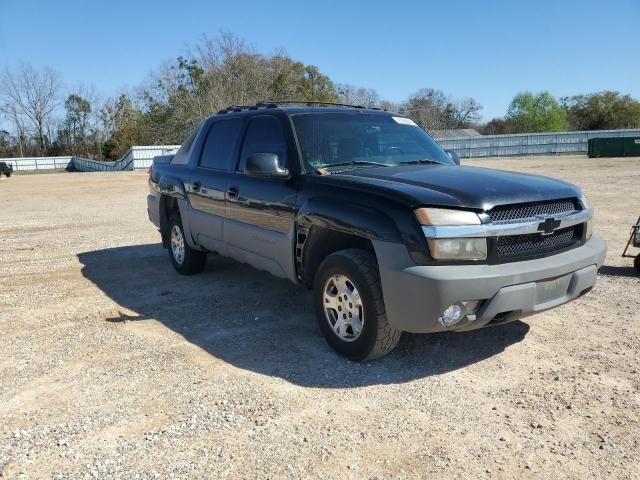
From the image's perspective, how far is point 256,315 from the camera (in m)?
5.06

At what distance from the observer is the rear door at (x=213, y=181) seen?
536 cm

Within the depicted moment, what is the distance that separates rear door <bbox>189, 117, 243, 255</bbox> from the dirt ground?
27.0 inches

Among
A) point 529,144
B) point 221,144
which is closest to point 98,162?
point 529,144

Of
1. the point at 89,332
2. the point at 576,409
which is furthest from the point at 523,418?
the point at 89,332

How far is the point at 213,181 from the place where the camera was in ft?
18.0

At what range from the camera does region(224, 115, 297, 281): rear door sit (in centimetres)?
A: 439

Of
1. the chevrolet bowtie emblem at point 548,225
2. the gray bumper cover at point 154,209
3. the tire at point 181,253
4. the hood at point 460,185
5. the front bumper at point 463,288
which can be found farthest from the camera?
the gray bumper cover at point 154,209

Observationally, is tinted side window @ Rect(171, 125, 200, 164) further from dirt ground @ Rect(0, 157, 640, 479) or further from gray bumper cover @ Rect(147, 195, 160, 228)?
dirt ground @ Rect(0, 157, 640, 479)

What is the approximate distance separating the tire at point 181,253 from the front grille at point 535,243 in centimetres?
394

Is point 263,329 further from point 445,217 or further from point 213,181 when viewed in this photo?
point 445,217

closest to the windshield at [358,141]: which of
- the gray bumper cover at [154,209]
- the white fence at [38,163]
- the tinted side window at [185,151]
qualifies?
the tinted side window at [185,151]

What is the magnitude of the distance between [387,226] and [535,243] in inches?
41.0

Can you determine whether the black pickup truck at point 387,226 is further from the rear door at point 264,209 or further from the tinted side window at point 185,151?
the tinted side window at point 185,151

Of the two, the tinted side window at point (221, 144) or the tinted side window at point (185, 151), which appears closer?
the tinted side window at point (221, 144)
